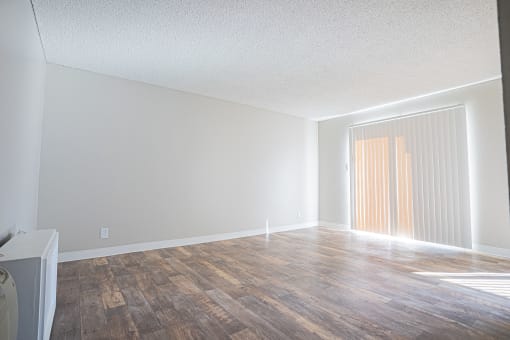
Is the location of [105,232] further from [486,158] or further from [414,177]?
[486,158]

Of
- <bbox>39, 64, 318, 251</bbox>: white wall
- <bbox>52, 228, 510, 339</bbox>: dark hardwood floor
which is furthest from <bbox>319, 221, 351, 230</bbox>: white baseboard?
<bbox>52, 228, 510, 339</bbox>: dark hardwood floor

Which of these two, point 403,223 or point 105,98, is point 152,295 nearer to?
point 105,98

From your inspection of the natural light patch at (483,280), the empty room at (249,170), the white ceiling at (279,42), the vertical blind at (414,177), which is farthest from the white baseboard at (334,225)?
the white ceiling at (279,42)

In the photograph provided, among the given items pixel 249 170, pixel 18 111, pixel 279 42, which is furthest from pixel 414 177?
pixel 18 111

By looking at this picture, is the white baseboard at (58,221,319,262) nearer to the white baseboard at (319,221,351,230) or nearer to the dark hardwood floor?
the dark hardwood floor

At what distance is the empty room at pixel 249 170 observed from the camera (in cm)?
170

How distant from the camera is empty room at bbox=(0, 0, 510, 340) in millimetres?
1697

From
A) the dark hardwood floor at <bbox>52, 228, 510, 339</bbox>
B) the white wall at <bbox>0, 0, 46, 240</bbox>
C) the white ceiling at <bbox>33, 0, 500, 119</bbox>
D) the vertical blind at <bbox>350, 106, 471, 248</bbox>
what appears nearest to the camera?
the white wall at <bbox>0, 0, 46, 240</bbox>

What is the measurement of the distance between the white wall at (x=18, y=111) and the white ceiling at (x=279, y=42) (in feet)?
1.18

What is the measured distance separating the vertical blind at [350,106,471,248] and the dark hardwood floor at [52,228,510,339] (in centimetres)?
59

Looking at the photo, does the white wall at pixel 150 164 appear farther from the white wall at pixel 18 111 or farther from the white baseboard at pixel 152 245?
the white wall at pixel 18 111

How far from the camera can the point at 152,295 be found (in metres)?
2.11

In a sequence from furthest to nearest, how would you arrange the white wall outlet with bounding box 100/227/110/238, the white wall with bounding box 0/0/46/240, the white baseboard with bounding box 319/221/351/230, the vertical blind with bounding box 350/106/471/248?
1. the white baseboard with bounding box 319/221/351/230
2. the vertical blind with bounding box 350/106/471/248
3. the white wall outlet with bounding box 100/227/110/238
4. the white wall with bounding box 0/0/46/240

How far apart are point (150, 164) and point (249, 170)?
1762mm
